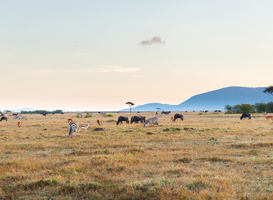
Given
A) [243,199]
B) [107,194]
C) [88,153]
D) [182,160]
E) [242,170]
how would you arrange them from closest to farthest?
[243,199]
[107,194]
[242,170]
[182,160]
[88,153]

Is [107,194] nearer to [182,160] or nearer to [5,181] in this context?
[5,181]

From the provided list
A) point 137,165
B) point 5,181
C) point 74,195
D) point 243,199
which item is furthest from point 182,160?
point 5,181

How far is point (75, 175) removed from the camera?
1045cm

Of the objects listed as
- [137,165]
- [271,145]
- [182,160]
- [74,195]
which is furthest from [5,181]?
[271,145]

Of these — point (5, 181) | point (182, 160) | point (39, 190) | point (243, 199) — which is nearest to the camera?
point (243, 199)

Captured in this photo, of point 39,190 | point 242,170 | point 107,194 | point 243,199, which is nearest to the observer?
point 243,199

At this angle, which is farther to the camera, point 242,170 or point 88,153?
point 88,153

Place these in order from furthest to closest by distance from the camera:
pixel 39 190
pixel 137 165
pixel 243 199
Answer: pixel 137 165, pixel 39 190, pixel 243 199

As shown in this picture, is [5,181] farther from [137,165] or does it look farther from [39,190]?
[137,165]

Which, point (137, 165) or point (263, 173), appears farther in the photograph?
point (137, 165)

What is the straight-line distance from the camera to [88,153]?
52.9 feet

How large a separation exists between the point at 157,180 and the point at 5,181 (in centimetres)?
626

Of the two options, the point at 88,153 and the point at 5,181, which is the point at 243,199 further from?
the point at 88,153

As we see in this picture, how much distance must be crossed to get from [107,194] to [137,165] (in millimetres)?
3907
